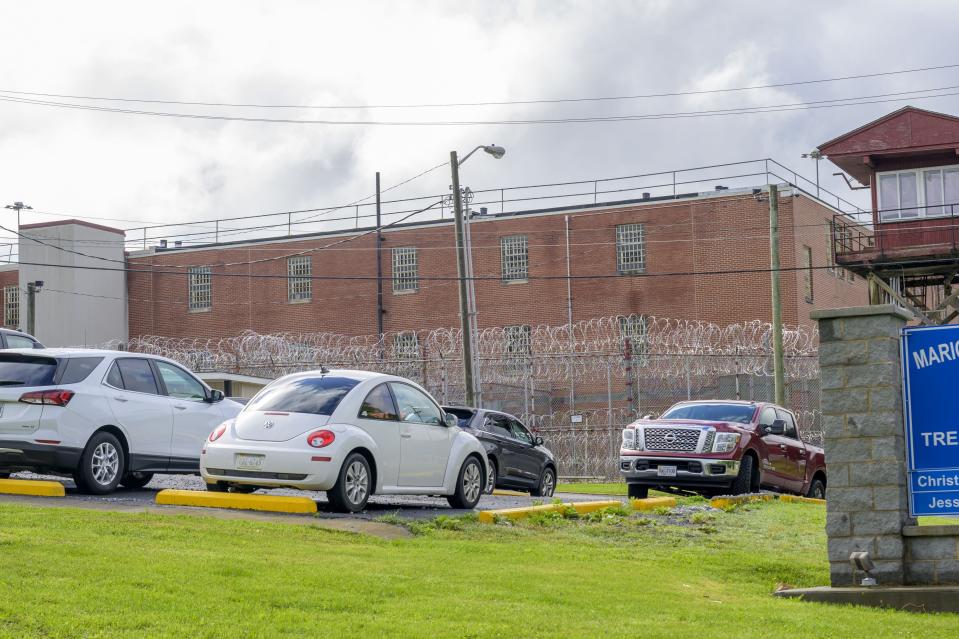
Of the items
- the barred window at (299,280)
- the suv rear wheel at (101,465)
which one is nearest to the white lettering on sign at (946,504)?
the suv rear wheel at (101,465)

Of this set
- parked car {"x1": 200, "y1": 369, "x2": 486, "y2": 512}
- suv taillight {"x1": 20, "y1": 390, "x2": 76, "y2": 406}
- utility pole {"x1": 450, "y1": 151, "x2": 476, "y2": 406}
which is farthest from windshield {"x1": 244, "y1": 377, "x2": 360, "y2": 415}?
utility pole {"x1": 450, "y1": 151, "x2": 476, "y2": 406}

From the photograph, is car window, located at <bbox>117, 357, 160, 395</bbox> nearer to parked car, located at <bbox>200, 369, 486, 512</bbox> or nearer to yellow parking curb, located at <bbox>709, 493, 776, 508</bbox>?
parked car, located at <bbox>200, 369, 486, 512</bbox>

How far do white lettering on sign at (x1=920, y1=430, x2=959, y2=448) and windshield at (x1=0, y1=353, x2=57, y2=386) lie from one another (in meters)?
9.79

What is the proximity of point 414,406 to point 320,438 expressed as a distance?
185 cm

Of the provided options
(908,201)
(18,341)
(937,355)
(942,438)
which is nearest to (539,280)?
(908,201)

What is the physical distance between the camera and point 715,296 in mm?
45656

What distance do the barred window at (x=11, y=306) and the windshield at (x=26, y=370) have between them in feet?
152

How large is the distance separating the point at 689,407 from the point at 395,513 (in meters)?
8.76

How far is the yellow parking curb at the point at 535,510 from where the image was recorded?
14.1 meters

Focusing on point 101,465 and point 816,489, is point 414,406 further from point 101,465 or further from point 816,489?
point 816,489

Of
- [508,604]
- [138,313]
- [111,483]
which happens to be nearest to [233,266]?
[138,313]

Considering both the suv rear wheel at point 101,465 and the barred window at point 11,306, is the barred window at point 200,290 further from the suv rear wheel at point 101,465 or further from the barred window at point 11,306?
the suv rear wheel at point 101,465

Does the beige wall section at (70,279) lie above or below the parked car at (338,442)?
above

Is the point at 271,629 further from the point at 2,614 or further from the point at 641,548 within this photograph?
the point at 641,548
